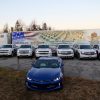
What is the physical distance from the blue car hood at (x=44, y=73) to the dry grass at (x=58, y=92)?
0.69 m

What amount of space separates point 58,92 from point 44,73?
1.19 metres

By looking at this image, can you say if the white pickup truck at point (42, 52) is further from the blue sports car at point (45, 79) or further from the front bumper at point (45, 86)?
the front bumper at point (45, 86)

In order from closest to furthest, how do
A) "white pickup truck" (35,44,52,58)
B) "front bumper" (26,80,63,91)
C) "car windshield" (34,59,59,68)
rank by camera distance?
"front bumper" (26,80,63,91)
"car windshield" (34,59,59,68)
"white pickup truck" (35,44,52,58)

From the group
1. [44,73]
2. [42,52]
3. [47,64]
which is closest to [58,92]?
[44,73]

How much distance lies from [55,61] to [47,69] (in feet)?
4.34

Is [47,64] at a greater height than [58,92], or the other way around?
[47,64]

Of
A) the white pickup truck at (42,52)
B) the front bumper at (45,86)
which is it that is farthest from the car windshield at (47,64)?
the white pickup truck at (42,52)

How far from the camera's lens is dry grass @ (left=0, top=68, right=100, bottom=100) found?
11.9 meters

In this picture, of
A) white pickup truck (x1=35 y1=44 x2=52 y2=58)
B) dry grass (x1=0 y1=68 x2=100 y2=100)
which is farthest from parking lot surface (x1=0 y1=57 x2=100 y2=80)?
white pickup truck (x1=35 y1=44 x2=52 y2=58)

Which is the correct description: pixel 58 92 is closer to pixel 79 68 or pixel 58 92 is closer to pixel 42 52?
pixel 79 68

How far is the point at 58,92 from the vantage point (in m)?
12.6

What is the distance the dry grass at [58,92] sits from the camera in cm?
1194

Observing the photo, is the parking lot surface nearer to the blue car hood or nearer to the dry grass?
the dry grass

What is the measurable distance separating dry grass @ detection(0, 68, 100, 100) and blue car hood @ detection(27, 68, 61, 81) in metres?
0.69
